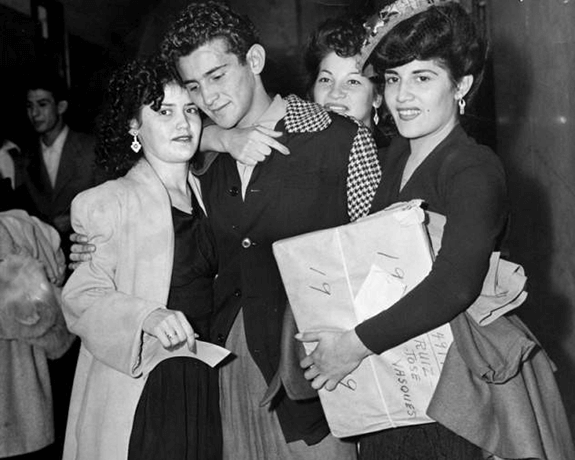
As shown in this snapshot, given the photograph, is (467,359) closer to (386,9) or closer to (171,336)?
(171,336)

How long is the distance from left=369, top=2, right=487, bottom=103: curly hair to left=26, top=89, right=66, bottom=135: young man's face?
2096 mm

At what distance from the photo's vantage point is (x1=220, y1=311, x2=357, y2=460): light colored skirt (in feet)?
6.73

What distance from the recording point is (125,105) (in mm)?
2125

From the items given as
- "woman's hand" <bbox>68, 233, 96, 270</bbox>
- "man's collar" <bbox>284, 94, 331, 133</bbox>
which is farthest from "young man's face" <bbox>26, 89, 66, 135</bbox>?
"man's collar" <bbox>284, 94, 331, 133</bbox>

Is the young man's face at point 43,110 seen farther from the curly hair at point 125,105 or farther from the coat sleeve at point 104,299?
the coat sleeve at point 104,299

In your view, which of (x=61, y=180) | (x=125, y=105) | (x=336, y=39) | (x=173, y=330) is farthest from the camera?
(x=61, y=180)

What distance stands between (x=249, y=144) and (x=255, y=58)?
273 millimetres

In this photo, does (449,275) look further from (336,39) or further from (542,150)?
(542,150)

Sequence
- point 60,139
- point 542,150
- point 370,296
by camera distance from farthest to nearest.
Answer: point 60,139, point 542,150, point 370,296

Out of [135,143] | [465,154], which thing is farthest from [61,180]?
[465,154]

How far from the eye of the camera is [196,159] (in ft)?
7.35

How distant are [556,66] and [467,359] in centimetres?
165

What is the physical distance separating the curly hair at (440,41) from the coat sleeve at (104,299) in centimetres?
74

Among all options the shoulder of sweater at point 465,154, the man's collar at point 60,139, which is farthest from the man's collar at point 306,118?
the man's collar at point 60,139
